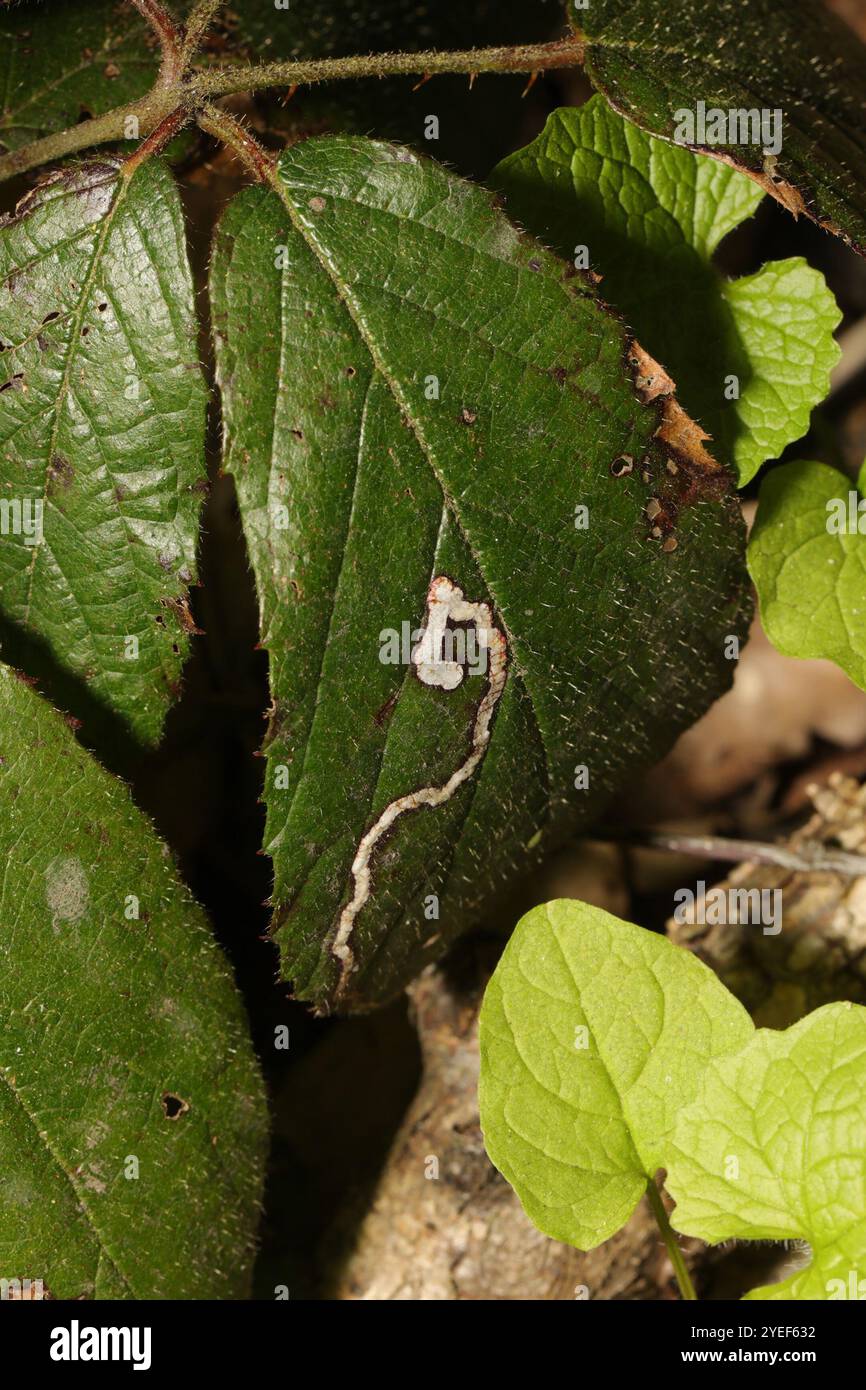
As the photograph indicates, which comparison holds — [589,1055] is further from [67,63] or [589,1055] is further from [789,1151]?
[67,63]

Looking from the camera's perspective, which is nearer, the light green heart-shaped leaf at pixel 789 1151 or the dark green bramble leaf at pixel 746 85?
the light green heart-shaped leaf at pixel 789 1151

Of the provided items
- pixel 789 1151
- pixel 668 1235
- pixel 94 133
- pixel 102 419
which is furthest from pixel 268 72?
pixel 668 1235

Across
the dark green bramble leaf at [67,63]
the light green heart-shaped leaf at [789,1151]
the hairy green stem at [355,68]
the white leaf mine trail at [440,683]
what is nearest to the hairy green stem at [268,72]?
the hairy green stem at [355,68]

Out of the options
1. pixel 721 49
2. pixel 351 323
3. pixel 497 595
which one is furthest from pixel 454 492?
pixel 721 49

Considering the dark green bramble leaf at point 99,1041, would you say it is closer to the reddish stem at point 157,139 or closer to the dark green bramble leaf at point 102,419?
the dark green bramble leaf at point 102,419

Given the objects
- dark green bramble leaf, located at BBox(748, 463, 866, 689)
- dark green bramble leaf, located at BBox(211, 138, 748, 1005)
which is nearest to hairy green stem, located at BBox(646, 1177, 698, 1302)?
dark green bramble leaf, located at BBox(211, 138, 748, 1005)

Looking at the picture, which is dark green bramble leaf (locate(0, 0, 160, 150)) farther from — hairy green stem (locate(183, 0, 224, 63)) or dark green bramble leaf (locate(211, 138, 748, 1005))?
dark green bramble leaf (locate(211, 138, 748, 1005))

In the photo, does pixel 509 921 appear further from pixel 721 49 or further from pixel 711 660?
pixel 721 49

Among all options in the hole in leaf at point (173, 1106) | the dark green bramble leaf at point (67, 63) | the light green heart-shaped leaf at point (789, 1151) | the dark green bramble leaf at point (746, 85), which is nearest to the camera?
the light green heart-shaped leaf at point (789, 1151)
